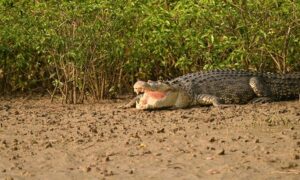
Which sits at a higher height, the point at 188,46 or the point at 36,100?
the point at 188,46

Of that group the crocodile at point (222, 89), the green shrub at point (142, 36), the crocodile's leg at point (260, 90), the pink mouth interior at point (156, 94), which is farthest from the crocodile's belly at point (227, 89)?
the pink mouth interior at point (156, 94)

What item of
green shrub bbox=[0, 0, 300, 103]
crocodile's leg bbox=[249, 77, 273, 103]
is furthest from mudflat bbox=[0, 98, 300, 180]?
green shrub bbox=[0, 0, 300, 103]

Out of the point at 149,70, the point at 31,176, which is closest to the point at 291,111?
the point at 149,70

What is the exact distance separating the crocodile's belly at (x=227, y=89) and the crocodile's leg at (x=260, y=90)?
0.10 metres

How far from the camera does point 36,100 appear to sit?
11586mm

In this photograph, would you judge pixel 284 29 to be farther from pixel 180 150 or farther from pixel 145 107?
pixel 180 150

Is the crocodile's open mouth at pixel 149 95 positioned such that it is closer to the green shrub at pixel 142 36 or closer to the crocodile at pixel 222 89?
the crocodile at pixel 222 89

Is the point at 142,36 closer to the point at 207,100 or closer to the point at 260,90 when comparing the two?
the point at 207,100

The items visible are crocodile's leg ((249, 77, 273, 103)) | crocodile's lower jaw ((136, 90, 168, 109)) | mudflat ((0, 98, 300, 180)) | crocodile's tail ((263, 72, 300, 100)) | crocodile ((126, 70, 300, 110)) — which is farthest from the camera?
crocodile's tail ((263, 72, 300, 100))

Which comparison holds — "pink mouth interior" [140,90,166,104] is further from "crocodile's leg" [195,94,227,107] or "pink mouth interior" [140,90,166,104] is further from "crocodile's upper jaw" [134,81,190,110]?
"crocodile's leg" [195,94,227,107]

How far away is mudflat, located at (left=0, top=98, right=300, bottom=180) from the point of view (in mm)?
6000

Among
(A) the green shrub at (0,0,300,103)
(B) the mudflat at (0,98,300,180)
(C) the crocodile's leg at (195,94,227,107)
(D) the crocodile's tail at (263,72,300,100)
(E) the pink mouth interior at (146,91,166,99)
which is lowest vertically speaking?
(B) the mudflat at (0,98,300,180)

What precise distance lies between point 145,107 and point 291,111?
1997mm

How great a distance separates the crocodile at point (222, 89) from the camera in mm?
9938
